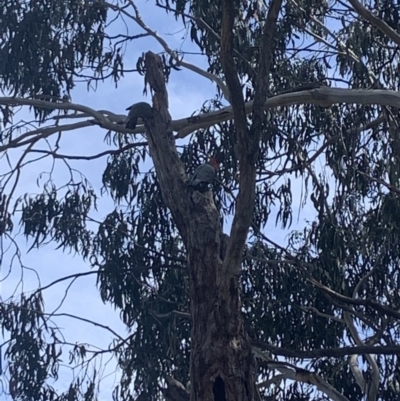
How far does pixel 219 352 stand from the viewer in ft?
16.5

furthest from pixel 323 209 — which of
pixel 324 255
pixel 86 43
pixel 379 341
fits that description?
pixel 86 43

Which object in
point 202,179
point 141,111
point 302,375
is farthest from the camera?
point 302,375

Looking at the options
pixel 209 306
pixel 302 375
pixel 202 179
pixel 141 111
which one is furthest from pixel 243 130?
pixel 302 375

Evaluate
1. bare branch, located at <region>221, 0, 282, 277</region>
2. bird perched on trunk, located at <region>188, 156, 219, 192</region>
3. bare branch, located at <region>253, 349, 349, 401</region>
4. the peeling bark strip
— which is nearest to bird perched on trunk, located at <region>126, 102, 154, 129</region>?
the peeling bark strip

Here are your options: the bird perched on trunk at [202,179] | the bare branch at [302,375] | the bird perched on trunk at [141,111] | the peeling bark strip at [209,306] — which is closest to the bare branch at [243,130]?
the peeling bark strip at [209,306]

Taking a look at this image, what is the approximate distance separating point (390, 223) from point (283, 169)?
3.55 feet

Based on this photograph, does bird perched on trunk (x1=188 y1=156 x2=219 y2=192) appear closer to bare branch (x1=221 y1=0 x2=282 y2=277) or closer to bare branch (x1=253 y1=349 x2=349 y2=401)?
bare branch (x1=221 y1=0 x2=282 y2=277)

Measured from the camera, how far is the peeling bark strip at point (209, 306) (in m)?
5.00

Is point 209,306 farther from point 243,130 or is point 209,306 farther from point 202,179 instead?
point 243,130

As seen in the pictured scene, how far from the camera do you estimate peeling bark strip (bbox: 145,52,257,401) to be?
5.00 m

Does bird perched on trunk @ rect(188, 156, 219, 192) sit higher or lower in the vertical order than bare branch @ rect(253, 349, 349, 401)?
higher

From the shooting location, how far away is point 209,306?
5168 millimetres

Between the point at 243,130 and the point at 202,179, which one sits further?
the point at 202,179

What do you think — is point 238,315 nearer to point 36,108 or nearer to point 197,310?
point 197,310
